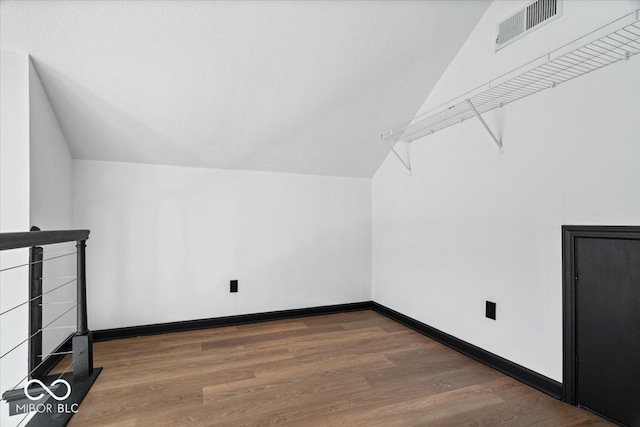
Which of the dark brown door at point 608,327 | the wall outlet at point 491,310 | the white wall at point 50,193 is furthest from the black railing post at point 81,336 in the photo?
the dark brown door at point 608,327

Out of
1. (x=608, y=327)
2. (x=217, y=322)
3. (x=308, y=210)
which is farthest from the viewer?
(x=308, y=210)

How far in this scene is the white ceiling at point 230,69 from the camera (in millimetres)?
1791

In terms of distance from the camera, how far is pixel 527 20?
1.92 meters

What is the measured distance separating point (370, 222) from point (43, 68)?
9.74ft

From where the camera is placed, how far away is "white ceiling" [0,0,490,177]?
5.88ft

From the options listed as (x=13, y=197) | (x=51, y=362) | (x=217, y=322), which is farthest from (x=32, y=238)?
(x=217, y=322)

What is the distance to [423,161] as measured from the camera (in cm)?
275

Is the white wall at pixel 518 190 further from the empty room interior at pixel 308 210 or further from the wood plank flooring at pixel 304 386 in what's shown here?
the wood plank flooring at pixel 304 386

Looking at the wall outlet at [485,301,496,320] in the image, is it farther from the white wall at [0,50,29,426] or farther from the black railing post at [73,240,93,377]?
→ the white wall at [0,50,29,426]

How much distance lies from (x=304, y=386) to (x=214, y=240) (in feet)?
5.24

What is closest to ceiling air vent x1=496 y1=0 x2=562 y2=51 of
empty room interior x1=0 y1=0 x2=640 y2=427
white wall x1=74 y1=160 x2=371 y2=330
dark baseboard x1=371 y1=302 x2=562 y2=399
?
empty room interior x1=0 y1=0 x2=640 y2=427

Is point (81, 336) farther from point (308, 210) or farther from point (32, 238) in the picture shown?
point (308, 210)

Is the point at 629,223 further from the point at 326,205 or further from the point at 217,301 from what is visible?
the point at 217,301

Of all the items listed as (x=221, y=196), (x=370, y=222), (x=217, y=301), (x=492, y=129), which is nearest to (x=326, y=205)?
(x=370, y=222)
